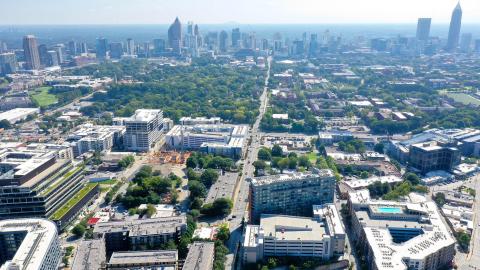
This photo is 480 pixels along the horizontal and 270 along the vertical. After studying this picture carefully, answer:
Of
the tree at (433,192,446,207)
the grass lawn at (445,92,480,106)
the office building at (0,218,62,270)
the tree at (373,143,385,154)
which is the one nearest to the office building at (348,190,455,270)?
the tree at (433,192,446,207)

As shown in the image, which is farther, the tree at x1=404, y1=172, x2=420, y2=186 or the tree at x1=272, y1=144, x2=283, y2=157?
the tree at x1=272, y1=144, x2=283, y2=157

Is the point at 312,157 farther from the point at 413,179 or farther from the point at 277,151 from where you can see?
the point at 413,179

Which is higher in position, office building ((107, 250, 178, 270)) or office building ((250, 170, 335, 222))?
office building ((250, 170, 335, 222))

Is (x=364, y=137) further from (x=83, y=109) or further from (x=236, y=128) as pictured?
(x=83, y=109)

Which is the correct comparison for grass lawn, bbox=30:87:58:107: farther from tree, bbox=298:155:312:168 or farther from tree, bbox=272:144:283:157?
tree, bbox=298:155:312:168

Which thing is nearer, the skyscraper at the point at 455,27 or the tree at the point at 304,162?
the tree at the point at 304,162

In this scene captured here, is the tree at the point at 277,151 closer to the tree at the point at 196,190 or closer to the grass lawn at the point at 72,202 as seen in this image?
the tree at the point at 196,190

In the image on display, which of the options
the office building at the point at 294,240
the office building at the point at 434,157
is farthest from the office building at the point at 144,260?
the office building at the point at 434,157
